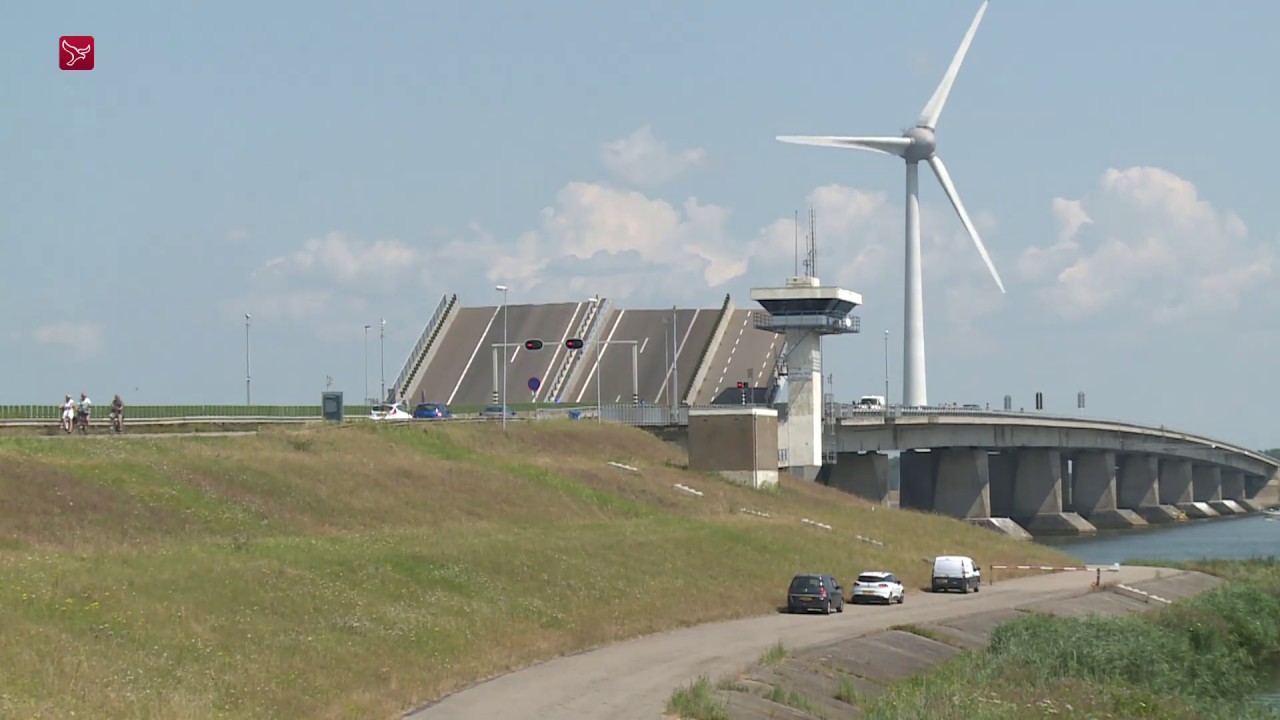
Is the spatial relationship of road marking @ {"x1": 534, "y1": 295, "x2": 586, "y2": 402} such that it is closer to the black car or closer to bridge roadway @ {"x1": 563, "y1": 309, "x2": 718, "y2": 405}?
bridge roadway @ {"x1": 563, "y1": 309, "x2": 718, "y2": 405}

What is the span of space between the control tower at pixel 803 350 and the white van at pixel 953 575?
3693cm

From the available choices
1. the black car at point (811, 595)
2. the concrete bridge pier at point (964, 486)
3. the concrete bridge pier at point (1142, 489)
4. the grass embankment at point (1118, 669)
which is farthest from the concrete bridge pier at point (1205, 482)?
the black car at point (811, 595)

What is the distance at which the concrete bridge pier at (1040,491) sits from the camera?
459ft

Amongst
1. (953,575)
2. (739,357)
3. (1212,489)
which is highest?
(739,357)

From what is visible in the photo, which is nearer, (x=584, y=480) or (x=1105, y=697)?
(x=1105, y=697)

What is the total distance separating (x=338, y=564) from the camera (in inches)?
1485

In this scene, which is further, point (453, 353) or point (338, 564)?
point (453, 353)

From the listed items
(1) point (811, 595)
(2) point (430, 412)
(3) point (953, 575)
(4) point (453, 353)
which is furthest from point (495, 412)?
(1) point (811, 595)

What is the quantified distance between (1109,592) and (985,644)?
17.3 meters

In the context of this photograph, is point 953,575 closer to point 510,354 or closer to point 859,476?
point 859,476

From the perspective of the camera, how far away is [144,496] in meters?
42.0

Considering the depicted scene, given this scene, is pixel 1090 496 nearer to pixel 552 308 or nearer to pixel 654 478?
pixel 552 308

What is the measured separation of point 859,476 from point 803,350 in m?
19.3

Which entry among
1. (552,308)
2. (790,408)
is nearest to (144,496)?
(790,408)
